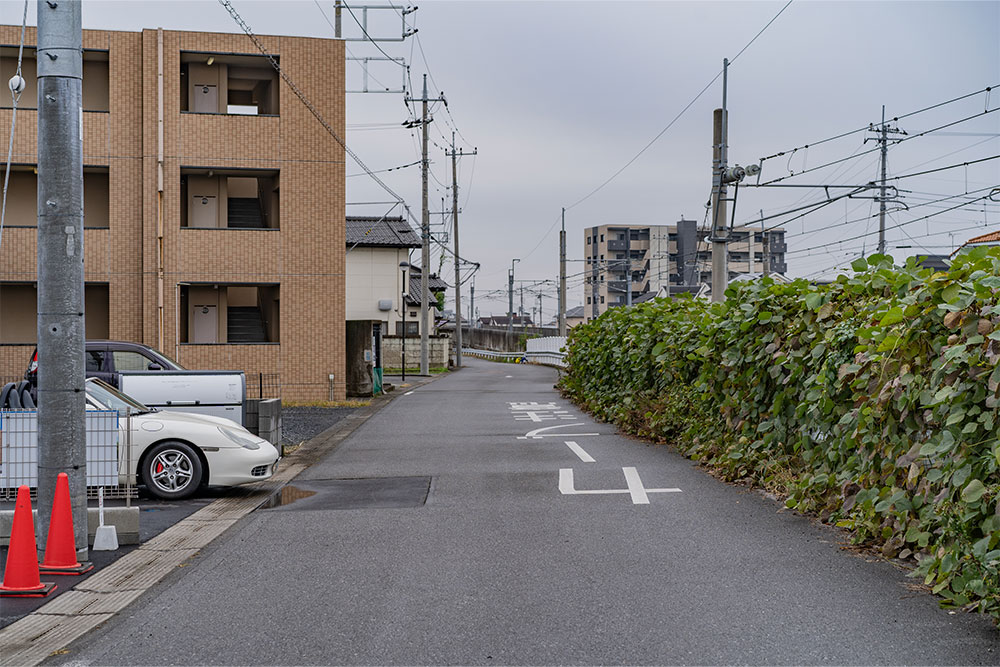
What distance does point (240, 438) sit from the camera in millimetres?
9852

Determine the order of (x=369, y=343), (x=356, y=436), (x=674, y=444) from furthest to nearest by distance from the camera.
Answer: (x=369, y=343) → (x=356, y=436) → (x=674, y=444)

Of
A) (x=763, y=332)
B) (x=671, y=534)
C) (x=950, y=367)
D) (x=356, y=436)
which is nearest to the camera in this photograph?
(x=950, y=367)

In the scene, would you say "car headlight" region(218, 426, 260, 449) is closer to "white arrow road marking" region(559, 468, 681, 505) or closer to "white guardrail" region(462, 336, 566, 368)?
"white arrow road marking" region(559, 468, 681, 505)

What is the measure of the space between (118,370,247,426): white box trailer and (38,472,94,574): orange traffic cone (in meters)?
6.77

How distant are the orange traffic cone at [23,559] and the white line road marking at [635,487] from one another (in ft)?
17.6

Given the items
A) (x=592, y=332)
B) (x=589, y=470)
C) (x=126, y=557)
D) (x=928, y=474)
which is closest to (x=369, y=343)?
(x=592, y=332)

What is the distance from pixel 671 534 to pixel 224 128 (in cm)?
1805

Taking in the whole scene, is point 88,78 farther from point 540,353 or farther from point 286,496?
point 540,353

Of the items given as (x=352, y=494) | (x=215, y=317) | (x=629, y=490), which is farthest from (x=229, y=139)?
(x=629, y=490)

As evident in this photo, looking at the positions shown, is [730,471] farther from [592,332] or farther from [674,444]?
[592,332]

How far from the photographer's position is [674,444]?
14078 millimetres

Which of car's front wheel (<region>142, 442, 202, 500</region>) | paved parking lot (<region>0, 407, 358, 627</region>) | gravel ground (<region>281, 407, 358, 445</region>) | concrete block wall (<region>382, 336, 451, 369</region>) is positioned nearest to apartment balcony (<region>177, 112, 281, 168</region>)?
gravel ground (<region>281, 407, 358, 445</region>)

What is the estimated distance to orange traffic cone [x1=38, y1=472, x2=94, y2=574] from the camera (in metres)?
6.26

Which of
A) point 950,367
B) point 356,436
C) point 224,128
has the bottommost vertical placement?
point 356,436
